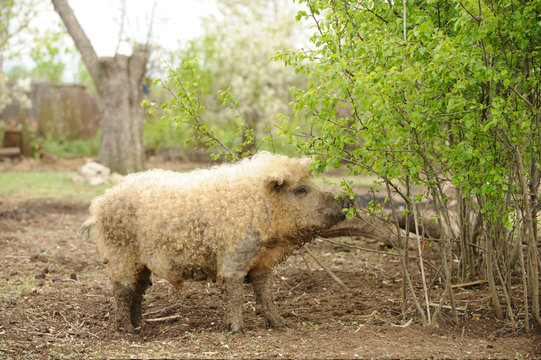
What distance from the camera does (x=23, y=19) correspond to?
16.9m

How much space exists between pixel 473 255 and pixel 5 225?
763 centimetres

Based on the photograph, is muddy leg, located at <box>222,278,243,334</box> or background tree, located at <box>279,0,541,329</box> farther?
muddy leg, located at <box>222,278,243,334</box>

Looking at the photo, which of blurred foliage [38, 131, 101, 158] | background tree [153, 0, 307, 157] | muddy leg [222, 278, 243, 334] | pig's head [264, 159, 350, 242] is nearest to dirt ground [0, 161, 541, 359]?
muddy leg [222, 278, 243, 334]

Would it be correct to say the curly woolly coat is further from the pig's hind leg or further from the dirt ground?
the dirt ground

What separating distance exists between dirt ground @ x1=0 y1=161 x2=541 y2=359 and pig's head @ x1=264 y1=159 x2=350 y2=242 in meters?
0.88

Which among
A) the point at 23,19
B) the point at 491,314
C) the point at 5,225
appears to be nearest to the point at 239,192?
the point at 491,314

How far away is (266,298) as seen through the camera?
486cm

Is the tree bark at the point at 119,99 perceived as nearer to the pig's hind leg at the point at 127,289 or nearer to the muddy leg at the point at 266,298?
the pig's hind leg at the point at 127,289

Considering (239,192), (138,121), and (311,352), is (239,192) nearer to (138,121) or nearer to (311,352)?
(311,352)

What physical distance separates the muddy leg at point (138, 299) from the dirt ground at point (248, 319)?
0.14 meters

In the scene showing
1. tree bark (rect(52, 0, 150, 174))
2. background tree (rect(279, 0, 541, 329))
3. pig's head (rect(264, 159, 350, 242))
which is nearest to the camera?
background tree (rect(279, 0, 541, 329))

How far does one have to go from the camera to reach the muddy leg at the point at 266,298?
485cm

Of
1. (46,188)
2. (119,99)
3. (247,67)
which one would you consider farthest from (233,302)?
(247,67)

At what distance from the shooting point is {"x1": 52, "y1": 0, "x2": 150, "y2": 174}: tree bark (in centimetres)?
1595
